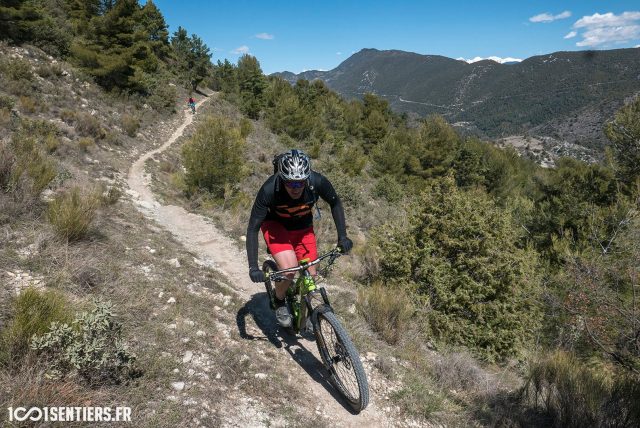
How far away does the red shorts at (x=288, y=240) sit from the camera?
13.9 feet

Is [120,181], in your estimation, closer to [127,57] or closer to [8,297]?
[8,297]

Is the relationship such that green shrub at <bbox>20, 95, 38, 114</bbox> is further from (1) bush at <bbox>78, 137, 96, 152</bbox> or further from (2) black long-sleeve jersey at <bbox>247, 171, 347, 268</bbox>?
(2) black long-sleeve jersey at <bbox>247, 171, 347, 268</bbox>

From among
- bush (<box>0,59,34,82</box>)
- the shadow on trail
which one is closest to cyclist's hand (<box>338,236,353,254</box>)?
the shadow on trail

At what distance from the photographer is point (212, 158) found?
→ 12.4m

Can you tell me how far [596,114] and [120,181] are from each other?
241870 millimetres

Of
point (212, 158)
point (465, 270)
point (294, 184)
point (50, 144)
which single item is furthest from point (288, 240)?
point (50, 144)

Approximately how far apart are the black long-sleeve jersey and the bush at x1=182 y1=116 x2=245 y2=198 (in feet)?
27.8

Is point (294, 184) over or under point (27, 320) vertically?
over

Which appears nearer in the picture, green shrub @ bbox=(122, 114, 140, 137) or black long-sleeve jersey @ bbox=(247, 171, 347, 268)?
black long-sleeve jersey @ bbox=(247, 171, 347, 268)

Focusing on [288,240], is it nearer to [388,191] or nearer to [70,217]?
[70,217]

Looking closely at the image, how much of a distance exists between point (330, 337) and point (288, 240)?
121 centimetres

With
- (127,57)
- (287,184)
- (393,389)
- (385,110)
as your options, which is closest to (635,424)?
(393,389)

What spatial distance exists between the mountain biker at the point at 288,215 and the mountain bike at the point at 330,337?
0.19 metres

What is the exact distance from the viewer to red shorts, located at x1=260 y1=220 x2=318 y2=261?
167 inches
